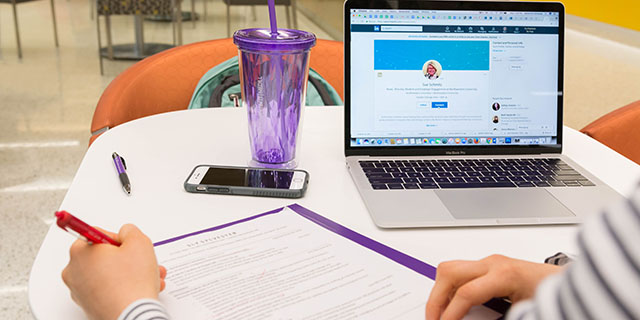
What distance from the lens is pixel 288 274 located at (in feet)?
2.04

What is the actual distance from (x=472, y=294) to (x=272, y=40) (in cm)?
50

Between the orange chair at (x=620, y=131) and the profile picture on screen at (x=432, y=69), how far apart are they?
0.51 metres

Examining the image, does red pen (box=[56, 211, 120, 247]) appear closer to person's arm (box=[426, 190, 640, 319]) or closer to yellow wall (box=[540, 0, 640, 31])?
person's arm (box=[426, 190, 640, 319])

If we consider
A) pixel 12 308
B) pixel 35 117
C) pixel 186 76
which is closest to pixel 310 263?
pixel 186 76

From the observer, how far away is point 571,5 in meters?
6.50

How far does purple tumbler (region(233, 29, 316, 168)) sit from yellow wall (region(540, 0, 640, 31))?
5.22m

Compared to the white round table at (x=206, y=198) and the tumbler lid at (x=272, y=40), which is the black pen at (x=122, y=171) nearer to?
the white round table at (x=206, y=198)

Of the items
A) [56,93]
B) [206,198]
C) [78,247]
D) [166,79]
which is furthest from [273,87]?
[56,93]

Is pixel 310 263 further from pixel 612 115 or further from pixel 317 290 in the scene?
pixel 612 115

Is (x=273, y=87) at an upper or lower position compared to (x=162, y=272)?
upper

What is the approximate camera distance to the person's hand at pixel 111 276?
0.52 meters

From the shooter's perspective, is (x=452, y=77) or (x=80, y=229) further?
(x=452, y=77)

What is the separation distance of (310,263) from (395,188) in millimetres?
246

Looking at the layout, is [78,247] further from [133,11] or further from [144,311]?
[133,11]
